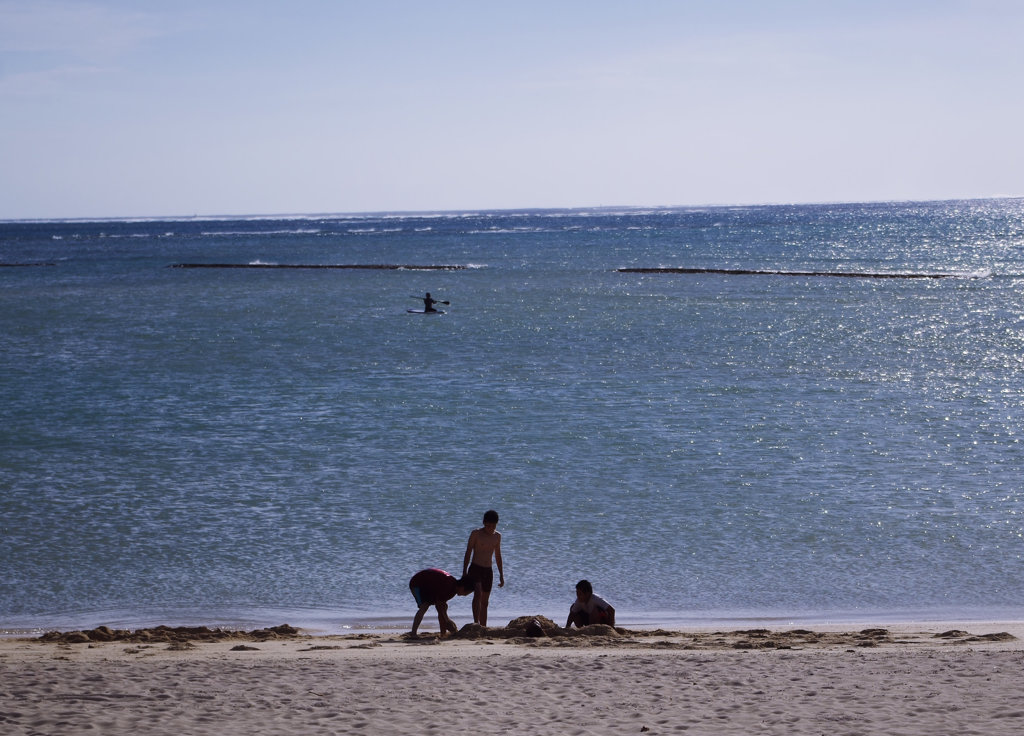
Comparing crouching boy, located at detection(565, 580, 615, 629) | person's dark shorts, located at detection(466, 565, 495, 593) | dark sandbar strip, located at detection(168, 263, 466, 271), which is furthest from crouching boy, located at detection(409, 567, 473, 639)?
dark sandbar strip, located at detection(168, 263, 466, 271)

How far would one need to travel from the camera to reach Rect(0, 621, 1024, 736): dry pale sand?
8.80 metres

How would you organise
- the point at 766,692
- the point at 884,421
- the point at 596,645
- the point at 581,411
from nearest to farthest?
the point at 766,692 → the point at 596,645 → the point at 884,421 → the point at 581,411

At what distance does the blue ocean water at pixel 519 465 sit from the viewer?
14.9 m

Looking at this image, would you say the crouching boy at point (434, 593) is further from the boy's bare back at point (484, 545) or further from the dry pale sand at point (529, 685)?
the dry pale sand at point (529, 685)

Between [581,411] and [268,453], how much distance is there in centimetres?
772

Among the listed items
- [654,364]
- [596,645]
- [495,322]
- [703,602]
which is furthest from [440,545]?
[495,322]

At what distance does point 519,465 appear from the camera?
21578 mm

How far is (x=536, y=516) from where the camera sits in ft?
59.8

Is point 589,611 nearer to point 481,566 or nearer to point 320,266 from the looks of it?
point 481,566

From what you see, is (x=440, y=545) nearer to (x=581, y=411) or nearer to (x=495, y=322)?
(x=581, y=411)

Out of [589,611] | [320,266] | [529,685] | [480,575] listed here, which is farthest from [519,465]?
[320,266]

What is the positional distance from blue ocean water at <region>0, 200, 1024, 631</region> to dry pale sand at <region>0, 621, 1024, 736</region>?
2.20 meters

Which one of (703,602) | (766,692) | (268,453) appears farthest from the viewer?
(268,453)

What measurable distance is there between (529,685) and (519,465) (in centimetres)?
1172
